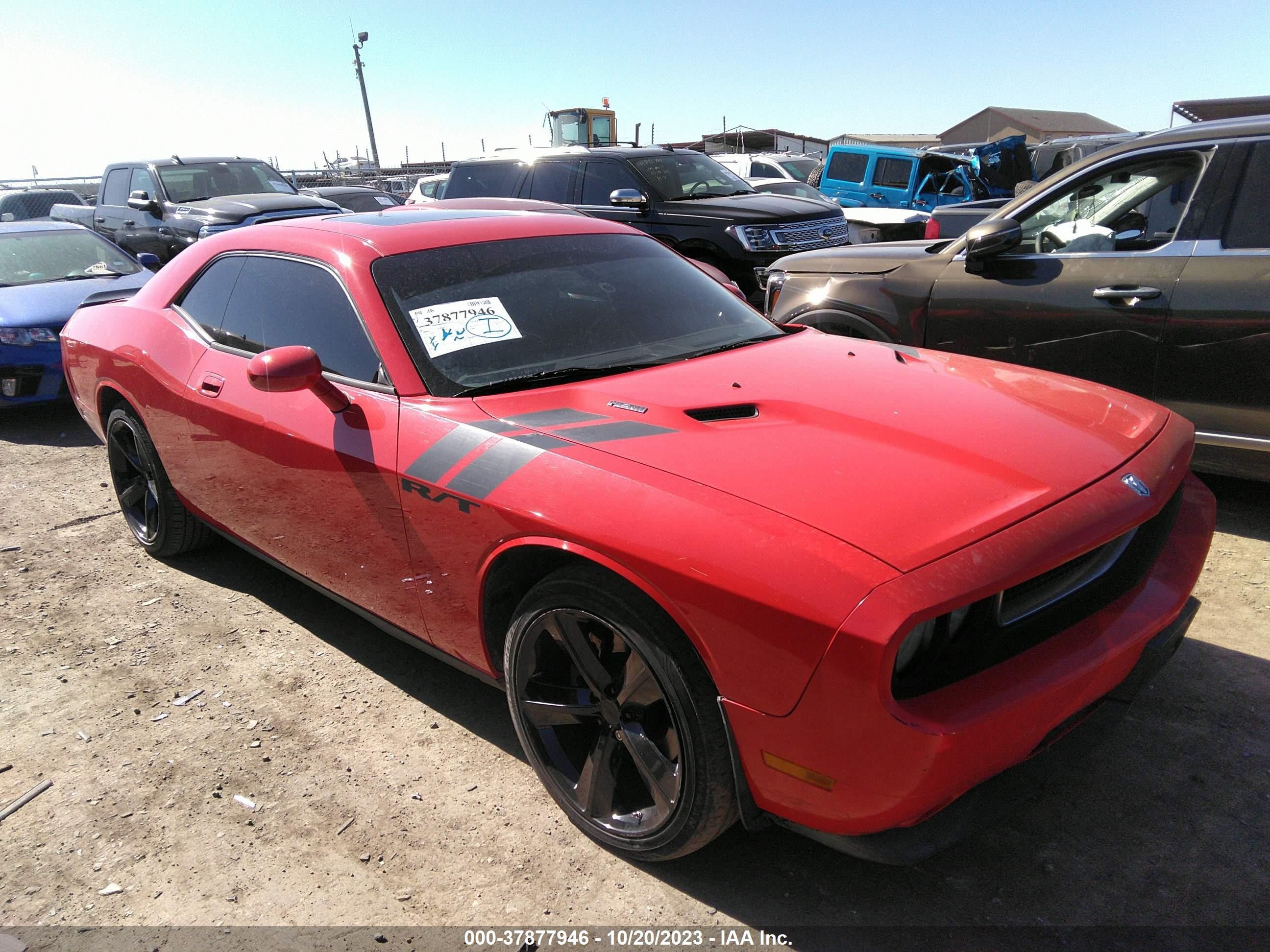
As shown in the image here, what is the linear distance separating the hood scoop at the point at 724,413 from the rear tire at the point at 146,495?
2.60 m

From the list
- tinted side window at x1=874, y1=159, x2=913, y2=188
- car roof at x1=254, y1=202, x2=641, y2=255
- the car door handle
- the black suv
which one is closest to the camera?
car roof at x1=254, y1=202, x2=641, y2=255

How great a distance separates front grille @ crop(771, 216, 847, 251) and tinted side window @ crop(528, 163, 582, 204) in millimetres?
2275

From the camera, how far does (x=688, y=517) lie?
1.92 meters

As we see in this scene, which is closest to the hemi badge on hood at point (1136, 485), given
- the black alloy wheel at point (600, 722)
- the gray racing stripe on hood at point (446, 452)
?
the black alloy wheel at point (600, 722)

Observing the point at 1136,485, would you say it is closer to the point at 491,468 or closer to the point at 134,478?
Answer: the point at 491,468

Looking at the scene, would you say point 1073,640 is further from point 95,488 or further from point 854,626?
point 95,488

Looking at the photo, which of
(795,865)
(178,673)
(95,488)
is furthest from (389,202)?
(795,865)

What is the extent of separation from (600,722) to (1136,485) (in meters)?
1.43

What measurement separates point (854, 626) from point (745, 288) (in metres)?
7.14

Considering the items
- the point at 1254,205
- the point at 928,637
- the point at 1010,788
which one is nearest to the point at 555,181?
the point at 1254,205

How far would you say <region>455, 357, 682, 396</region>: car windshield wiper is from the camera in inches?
104

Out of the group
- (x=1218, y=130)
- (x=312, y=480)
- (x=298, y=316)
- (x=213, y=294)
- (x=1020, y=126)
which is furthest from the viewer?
(x=1020, y=126)

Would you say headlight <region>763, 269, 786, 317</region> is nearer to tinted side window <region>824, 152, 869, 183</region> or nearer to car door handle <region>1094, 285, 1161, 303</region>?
car door handle <region>1094, 285, 1161, 303</region>

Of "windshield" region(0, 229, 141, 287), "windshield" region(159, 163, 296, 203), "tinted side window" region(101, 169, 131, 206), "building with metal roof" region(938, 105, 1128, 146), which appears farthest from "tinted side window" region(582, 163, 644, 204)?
"building with metal roof" region(938, 105, 1128, 146)
